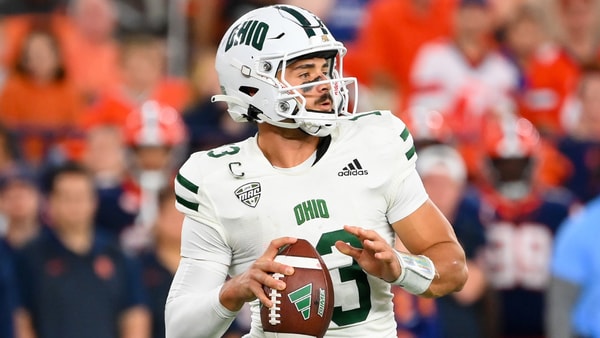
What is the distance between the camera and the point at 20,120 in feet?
28.5

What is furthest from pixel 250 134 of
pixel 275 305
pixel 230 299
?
pixel 275 305

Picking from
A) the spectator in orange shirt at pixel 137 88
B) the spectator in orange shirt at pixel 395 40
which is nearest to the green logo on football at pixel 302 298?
the spectator in orange shirt at pixel 137 88

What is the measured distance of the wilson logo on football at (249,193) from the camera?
3.98 m

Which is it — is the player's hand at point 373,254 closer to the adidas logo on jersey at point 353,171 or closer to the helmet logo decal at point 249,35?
the adidas logo on jersey at point 353,171

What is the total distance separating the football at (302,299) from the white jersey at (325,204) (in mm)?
211

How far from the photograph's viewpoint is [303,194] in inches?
156

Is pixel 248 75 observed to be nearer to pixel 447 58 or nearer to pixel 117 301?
pixel 117 301

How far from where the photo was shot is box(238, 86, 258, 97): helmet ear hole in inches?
162

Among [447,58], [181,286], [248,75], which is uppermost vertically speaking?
[248,75]

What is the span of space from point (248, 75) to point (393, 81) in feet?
16.7

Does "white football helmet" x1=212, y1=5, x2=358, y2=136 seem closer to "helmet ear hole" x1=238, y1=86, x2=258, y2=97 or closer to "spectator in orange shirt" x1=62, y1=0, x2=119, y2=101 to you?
"helmet ear hole" x1=238, y1=86, x2=258, y2=97

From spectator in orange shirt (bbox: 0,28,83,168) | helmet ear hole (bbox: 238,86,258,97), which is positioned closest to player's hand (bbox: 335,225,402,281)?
helmet ear hole (bbox: 238,86,258,97)

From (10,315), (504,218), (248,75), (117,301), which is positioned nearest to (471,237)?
(504,218)

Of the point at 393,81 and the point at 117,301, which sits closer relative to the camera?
the point at 117,301
